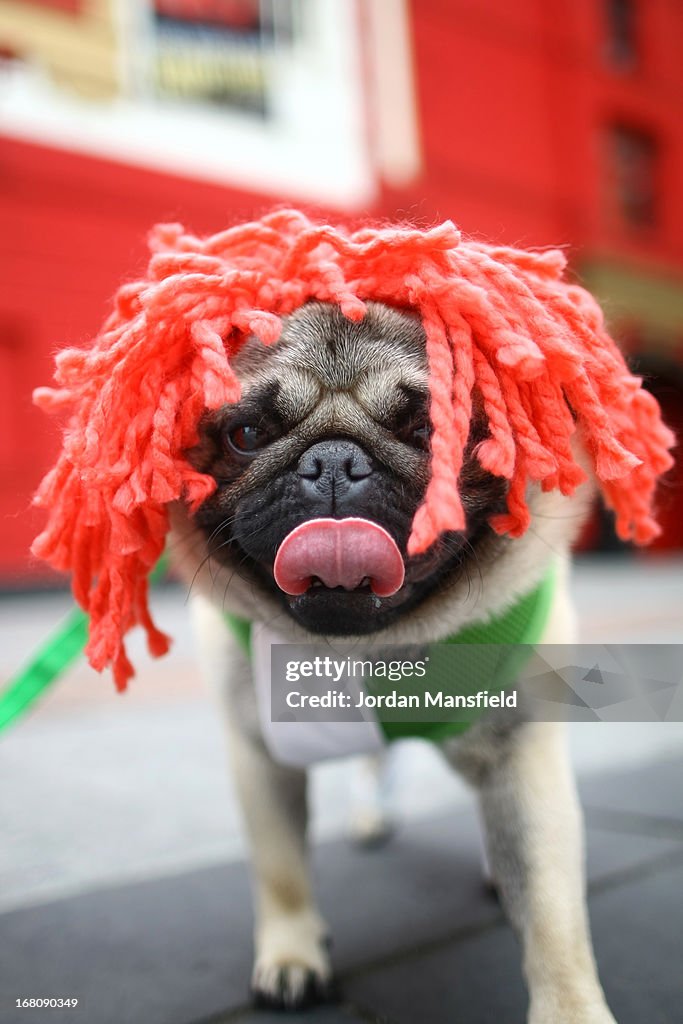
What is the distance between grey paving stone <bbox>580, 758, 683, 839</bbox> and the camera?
6.69ft

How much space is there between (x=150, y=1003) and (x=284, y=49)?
9.18m

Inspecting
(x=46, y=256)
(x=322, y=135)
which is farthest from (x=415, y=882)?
(x=322, y=135)

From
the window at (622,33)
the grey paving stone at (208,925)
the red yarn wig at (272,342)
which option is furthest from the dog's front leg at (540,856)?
the window at (622,33)

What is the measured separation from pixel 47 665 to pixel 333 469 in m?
0.68

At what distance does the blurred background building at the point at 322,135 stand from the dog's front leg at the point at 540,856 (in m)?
5.07

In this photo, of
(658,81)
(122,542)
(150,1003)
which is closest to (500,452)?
(122,542)

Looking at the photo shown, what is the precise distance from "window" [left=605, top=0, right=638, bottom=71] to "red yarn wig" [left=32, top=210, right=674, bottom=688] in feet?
43.4

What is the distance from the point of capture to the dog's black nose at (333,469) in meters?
1.06

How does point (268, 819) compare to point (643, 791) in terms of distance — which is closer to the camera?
point (268, 819)

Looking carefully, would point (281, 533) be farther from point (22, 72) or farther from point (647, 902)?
point (22, 72)

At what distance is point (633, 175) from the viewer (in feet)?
42.0

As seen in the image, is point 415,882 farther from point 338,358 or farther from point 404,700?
point 338,358

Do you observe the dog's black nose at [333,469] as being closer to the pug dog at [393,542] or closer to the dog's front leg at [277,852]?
the pug dog at [393,542]

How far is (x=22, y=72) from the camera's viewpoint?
7.45 m
